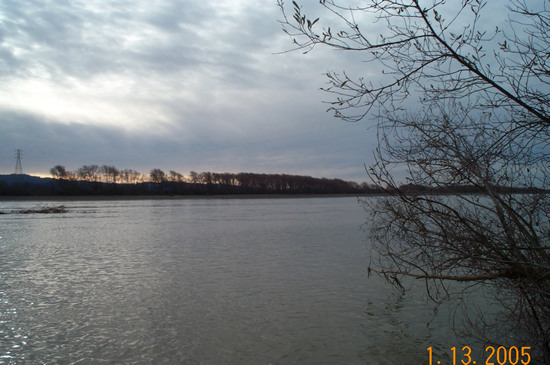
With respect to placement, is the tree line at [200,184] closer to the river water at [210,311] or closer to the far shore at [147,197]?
the far shore at [147,197]

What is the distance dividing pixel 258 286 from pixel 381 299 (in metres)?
3.29

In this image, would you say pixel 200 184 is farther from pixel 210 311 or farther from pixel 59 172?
pixel 210 311

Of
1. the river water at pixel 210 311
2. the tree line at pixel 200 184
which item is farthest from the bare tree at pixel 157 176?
the river water at pixel 210 311

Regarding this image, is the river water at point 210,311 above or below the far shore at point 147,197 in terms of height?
below

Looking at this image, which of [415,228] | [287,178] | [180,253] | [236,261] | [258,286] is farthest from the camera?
[287,178]

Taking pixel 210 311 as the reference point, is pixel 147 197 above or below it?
above

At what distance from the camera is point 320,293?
1036cm

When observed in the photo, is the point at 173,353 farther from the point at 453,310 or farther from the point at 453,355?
the point at 453,310

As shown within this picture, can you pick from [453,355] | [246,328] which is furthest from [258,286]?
[453,355]
